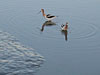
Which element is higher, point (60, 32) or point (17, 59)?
point (60, 32)

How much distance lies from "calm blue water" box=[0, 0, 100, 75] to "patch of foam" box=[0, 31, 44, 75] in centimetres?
28

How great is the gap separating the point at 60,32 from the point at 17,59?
3.29 metres

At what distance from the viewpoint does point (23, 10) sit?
1407cm

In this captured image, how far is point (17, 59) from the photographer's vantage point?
8703mm

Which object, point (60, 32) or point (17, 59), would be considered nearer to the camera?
point (17, 59)

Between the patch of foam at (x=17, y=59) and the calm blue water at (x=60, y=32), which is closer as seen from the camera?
the patch of foam at (x=17, y=59)

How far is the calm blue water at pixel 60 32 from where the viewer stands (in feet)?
28.3

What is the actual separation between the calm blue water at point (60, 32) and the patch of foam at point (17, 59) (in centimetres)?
28

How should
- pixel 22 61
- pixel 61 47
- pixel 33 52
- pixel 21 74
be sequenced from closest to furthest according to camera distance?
1. pixel 21 74
2. pixel 22 61
3. pixel 33 52
4. pixel 61 47

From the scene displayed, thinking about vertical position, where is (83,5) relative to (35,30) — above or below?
above

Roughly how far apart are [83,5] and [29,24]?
423 centimetres

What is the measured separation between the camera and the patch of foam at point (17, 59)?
806 centimetres

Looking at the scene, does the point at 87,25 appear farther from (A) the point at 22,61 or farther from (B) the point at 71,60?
(A) the point at 22,61

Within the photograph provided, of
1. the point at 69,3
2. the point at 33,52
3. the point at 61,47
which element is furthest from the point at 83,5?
the point at 33,52
